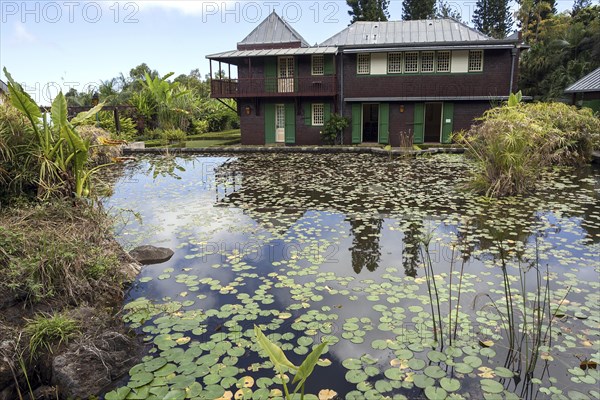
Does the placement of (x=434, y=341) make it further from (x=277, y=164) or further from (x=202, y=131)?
(x=202, y=131)

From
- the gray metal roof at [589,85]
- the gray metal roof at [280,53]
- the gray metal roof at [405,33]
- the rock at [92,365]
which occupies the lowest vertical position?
the rock at [92,365]

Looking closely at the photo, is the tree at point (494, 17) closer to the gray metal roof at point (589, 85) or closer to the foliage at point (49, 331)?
the gray metal roof at point (589, 85)

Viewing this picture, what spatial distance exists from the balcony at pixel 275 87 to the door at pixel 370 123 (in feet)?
7.02

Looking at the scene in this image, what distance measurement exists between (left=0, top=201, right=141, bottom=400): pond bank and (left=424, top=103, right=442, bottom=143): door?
16790 millimetres

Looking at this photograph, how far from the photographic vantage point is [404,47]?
667 inches

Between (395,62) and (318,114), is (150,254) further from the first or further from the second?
(395,62)

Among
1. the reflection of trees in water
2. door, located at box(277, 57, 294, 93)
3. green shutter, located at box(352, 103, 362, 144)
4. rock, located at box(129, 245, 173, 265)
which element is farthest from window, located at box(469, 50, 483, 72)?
rock, located at box(129, 245, 173, 265)

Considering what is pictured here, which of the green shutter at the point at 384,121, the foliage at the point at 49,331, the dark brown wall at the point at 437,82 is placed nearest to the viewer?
the foliage at the point at 49,331

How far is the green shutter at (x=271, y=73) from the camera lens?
62.1 ft

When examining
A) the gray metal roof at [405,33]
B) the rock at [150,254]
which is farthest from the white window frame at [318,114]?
the rock at [150,254]

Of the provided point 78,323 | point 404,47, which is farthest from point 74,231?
point 404,47

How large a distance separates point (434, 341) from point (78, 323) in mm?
2918

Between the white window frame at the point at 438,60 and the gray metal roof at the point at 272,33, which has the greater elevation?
the gray metal roof at the point at 272,33

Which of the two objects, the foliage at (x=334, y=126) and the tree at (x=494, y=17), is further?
the tree at (x=494, y=17)
